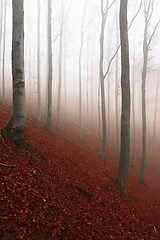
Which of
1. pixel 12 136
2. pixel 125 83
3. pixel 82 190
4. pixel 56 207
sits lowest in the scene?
pixel 82 190

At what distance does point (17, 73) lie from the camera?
20.1ft

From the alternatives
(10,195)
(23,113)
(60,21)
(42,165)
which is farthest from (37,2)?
(10,195)

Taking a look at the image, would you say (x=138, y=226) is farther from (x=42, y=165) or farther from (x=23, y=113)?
(x=23, y=113)

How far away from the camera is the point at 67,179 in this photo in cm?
675

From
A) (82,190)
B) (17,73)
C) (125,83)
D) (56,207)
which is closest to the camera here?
(56,207)

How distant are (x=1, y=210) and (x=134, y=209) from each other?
19.0 ft

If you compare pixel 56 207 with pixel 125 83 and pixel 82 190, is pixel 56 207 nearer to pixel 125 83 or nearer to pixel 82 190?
pixel 82 190

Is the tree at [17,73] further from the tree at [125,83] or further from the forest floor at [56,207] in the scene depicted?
the tree at [125,83]

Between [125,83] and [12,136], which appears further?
[125,83]

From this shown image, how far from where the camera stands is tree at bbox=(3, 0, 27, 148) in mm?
6117

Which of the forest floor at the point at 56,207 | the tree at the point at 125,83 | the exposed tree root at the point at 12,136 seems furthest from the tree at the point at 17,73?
the tree at the point at 125,83

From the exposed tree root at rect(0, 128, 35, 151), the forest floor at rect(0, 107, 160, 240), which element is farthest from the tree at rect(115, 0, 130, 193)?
the exposed tree root at rect(0, 128, 35, 151)

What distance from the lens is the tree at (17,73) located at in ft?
20.1

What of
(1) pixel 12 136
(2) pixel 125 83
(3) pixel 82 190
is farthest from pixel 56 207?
(2) pixel 125 83
